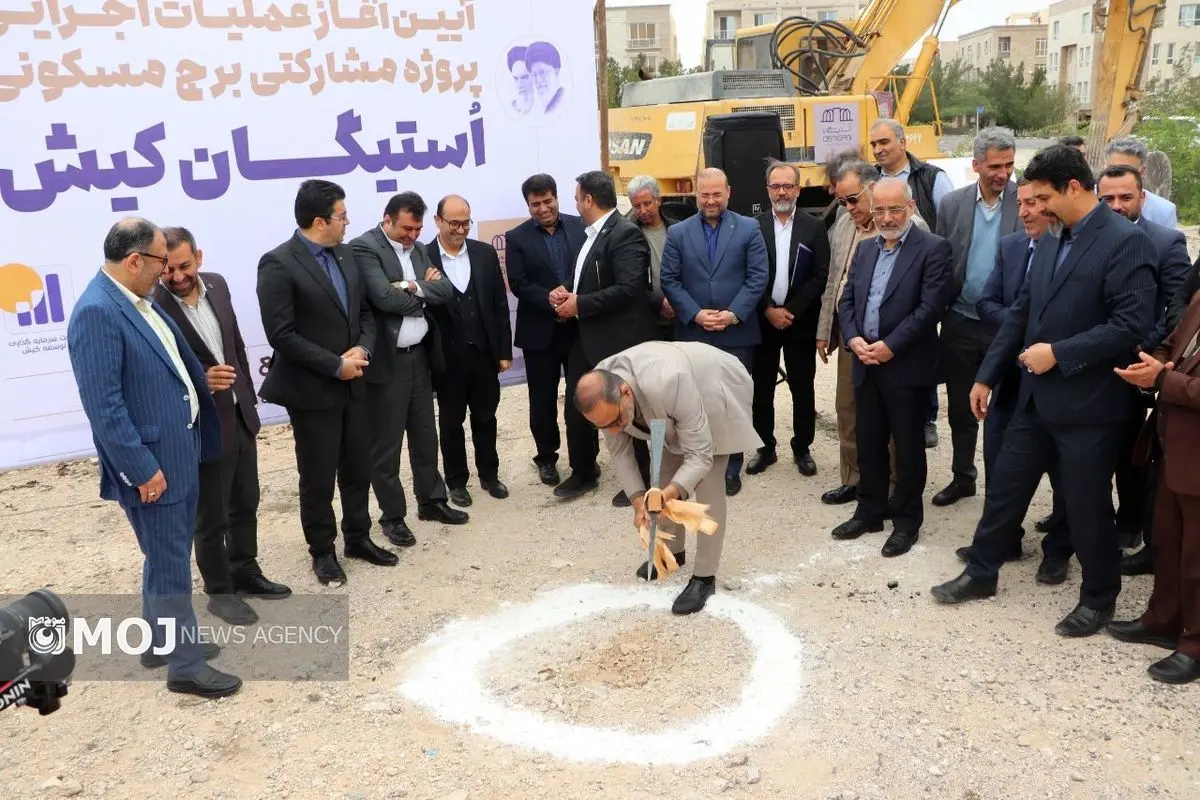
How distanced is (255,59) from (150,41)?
59cm

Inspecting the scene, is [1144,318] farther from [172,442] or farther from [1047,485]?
[172,442]

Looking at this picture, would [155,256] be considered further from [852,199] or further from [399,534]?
[852,199]

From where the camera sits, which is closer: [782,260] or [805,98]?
[782,260]

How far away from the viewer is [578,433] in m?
5.87

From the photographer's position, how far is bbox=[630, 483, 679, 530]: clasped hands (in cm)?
383

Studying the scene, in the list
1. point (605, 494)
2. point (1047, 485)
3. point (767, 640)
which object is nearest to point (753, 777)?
point (767, 640)

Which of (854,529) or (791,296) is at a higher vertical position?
(791,296)

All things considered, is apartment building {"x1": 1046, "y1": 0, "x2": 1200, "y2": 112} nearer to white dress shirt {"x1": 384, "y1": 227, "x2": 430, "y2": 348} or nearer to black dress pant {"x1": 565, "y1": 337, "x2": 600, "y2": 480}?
black dress pant {"x1": 565, "y1": 337, "x2": 600, "y2": 480}

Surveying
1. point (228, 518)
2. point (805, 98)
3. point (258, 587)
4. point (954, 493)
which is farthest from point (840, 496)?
point (805, 98)

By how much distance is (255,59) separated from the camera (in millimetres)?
6059

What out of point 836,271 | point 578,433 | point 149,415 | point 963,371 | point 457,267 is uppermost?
point 457,267

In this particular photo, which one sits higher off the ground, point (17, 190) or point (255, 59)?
point (255, 59)

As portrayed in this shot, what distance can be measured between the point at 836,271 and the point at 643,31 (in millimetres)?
70170

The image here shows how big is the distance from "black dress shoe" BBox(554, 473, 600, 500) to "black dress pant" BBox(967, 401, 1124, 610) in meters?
2.42
